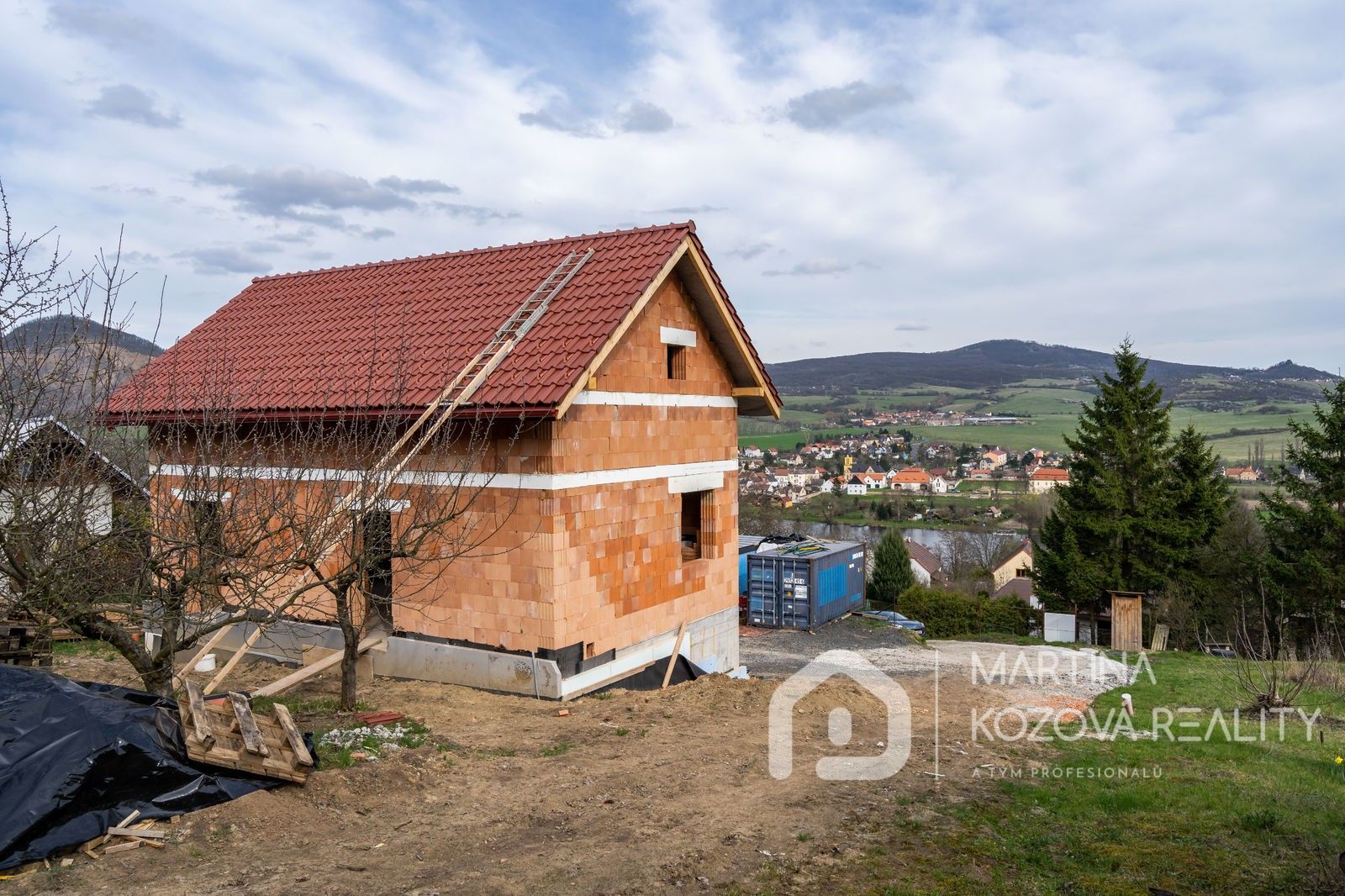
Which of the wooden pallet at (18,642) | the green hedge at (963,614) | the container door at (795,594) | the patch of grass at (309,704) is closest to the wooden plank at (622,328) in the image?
the patch of grass at (309,704)

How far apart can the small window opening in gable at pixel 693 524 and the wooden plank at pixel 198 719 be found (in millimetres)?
8583

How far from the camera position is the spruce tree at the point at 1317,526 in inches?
1130

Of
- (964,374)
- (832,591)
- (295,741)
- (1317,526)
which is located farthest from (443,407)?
(964,374)

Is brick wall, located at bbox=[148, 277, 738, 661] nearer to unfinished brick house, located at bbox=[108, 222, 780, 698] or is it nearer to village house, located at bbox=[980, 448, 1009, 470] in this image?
unfinished brick house, located at bbox=[108, 222, 780, 698]

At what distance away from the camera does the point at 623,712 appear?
11.2 meters

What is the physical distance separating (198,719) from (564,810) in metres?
3.04

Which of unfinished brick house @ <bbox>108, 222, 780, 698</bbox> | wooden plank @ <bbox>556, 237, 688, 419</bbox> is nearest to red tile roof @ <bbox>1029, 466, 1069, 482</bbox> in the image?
unfinished brick house @ <bbox>108, 222, 780, 698</bbox>

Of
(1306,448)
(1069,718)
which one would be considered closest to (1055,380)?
(1306,448)

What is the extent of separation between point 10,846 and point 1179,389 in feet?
547

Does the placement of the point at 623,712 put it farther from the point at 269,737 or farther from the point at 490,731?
the point at 269,737

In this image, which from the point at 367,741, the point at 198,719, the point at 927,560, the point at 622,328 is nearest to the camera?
the point at 198,719

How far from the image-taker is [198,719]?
721 centimetres

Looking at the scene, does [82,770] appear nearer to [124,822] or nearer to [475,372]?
[124,822]

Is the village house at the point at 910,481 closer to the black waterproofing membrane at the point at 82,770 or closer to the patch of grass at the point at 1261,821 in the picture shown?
the patch of grass at the point at 1261,821
